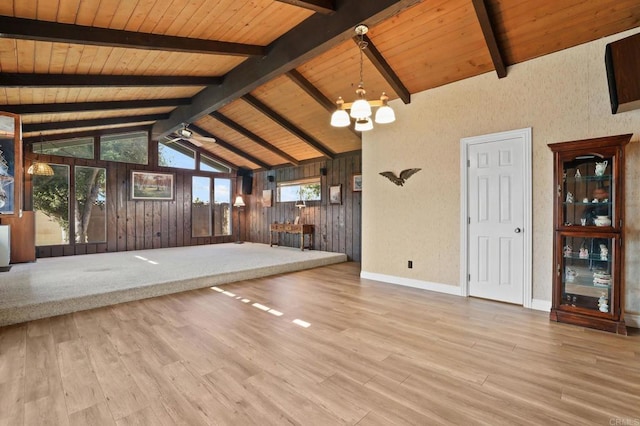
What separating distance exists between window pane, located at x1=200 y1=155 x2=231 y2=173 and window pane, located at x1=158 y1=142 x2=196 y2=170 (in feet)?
0.97

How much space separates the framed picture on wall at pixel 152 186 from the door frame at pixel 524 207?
7.97m

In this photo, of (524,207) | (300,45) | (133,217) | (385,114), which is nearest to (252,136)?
(133,217)

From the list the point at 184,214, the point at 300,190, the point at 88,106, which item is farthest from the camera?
the point at 184,214

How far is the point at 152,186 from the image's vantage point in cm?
848

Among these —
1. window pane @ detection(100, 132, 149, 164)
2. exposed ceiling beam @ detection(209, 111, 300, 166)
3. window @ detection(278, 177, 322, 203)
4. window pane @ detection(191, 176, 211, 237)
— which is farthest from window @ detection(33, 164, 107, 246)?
window @ detection(278, 177, 322, 203)

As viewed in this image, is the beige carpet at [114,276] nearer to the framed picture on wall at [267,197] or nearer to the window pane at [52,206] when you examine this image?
the window pane at [52,206]

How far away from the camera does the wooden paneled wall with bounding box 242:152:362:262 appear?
729 centimetres

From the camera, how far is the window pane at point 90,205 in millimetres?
7328

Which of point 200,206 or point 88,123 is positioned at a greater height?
point 88,123

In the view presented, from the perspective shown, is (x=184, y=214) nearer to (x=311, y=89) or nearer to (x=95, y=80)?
(x=95, y=80)

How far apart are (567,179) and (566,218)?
44 centimetres

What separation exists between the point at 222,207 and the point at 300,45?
7.43 m

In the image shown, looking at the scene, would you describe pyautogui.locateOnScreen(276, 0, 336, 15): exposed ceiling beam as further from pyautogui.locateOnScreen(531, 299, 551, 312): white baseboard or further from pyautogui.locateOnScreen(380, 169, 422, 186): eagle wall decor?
pyautogui.locateOnScreen(531, 299, 551, 312): white baseboard

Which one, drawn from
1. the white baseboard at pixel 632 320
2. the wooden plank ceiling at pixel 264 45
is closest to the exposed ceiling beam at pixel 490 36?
the wooden plank ceiling at pixel 264 45
